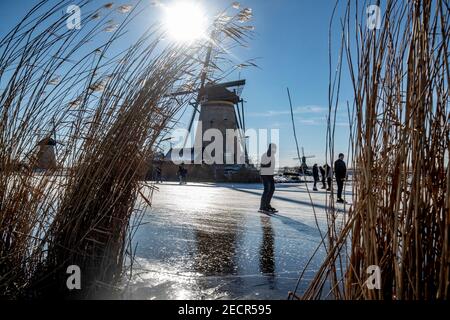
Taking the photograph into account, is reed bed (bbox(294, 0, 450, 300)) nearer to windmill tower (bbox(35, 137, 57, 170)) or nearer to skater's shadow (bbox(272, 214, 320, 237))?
windmill tower (bbox(35, 137, 57, 170))

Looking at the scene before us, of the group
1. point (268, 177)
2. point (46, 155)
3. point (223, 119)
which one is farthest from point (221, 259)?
point (223, 119)

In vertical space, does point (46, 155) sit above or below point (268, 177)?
above

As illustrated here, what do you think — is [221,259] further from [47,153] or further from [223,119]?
[223,119]

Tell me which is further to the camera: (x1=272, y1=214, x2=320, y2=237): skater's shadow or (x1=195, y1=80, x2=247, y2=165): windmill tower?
(x1=195, y1=80, x2=247, y2=165): windmill tower

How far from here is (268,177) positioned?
632 cm

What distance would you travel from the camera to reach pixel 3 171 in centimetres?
154

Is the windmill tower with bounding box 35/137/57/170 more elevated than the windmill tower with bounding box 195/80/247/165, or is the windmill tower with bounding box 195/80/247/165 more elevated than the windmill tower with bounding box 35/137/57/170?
the windmill tower with bounding box 195/80/247/165

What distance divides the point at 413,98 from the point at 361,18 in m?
0.39

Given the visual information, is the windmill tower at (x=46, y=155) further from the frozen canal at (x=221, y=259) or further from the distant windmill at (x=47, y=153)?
the frozen canal at (x=221, y=259)

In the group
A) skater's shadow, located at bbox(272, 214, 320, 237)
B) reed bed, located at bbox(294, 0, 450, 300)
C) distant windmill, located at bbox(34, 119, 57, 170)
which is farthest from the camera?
skater's shadow, located at bbox(272, 214, 320, 237)

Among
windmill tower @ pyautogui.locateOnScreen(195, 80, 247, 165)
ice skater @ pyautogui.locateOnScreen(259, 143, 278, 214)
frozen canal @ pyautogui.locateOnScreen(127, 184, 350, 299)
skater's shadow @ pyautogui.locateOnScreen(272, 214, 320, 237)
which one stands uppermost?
windmill tower @ pyautogui.locateOnScreen(195, 80, 247, 165)

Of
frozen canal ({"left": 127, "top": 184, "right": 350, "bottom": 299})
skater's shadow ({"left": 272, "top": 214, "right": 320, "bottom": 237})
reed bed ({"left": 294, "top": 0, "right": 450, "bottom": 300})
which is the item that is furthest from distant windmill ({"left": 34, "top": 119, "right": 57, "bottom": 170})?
skater's shadow ({"left": 272, "top": 214, "right": 320, "bottom": 237})

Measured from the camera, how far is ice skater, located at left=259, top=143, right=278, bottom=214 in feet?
20.1
